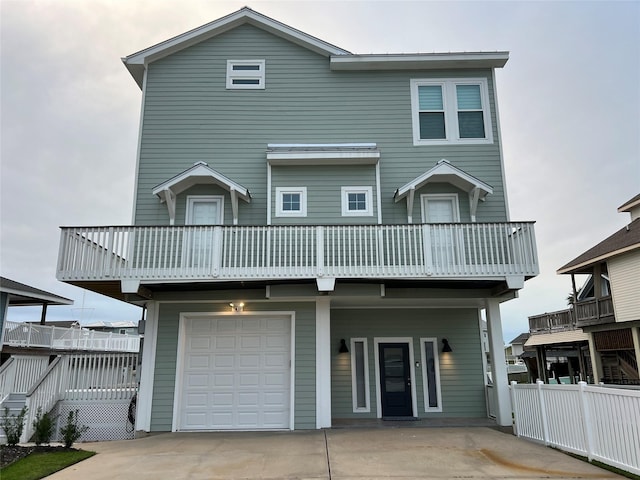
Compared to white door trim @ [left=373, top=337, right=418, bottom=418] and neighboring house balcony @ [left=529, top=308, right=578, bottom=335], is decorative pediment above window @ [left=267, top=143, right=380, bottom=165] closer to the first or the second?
white door trim @ [left=373, top=337, right=418, bottom=418]

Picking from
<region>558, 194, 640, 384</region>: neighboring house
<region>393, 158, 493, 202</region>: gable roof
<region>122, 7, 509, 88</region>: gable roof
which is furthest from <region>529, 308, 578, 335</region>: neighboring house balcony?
<region>122, 7, 509, 88</region>: gable roof

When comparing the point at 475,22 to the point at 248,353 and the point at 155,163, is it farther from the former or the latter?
the point at 248,353

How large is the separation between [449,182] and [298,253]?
4513 millimetres

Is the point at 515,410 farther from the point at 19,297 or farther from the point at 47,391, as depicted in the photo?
the point at 19,297

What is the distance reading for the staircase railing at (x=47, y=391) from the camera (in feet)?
30.8

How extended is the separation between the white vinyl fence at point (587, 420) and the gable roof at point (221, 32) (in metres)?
9.72

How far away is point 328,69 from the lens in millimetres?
12109

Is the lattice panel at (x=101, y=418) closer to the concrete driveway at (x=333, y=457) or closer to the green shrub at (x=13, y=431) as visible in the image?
the concrete driveway at (x=333, y=457)

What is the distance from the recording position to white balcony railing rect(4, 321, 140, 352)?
18577 millimetres

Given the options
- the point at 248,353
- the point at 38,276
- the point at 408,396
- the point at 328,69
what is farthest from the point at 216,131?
the point at 38,276

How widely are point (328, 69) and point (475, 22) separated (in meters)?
6.66

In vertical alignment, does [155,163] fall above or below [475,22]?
below

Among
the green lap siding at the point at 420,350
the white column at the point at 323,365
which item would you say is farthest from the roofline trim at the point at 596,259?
the white column at the point at 323,365

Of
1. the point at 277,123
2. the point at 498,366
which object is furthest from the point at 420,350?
the point at 277,123
